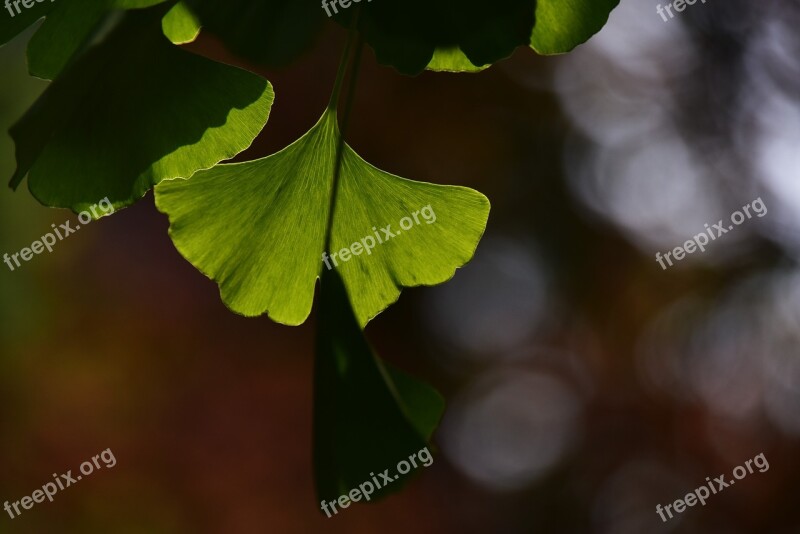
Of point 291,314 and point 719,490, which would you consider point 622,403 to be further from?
point 291,314

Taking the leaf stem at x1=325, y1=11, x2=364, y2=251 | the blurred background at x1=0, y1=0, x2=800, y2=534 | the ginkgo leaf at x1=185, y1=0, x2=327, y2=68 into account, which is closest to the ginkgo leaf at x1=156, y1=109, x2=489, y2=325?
the leaf stem at x1=325, y1=11, x2=364, y2=251

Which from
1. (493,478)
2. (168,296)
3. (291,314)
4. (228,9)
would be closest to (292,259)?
(291,314)

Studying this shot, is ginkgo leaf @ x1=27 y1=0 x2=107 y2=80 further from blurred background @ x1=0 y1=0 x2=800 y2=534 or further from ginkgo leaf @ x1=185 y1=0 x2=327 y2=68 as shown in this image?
blurred background @ x1=0 y1=0 x2=800 y2=534

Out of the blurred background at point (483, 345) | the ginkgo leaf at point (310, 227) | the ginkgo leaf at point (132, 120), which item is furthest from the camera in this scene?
the blurred background at point (483, 345)

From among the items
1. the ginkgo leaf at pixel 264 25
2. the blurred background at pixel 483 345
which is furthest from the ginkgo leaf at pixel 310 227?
the blurred background at pixel 483 345

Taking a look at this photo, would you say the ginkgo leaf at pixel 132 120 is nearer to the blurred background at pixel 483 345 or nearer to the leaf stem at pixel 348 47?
the leaf stem at pixel 348 47

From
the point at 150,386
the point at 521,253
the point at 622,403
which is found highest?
the point at 150,386
